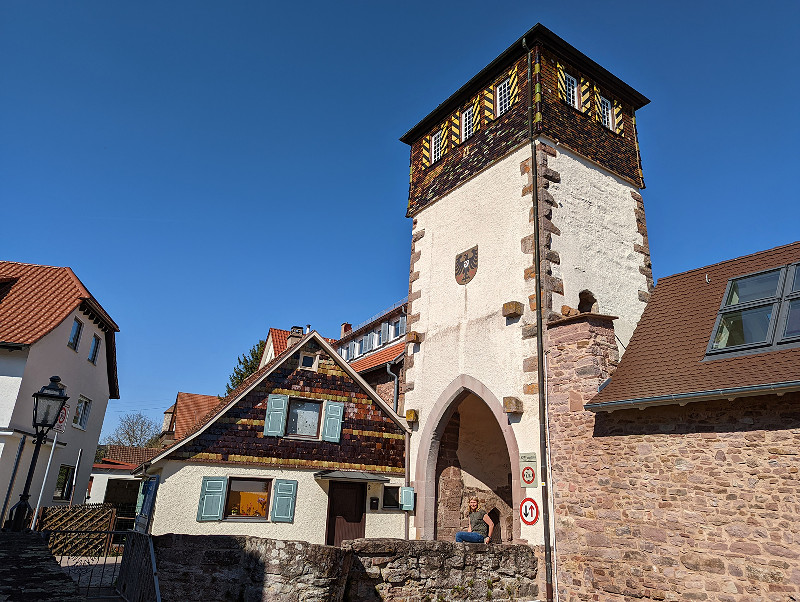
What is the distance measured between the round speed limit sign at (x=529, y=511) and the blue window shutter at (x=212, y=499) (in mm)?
6664

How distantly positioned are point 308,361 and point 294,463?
2581 millimetres

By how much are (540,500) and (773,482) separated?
3.99 meters

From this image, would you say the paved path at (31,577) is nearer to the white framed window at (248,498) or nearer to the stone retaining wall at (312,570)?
the stone retaining wall at (312,570)

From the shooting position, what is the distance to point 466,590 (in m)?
9.48

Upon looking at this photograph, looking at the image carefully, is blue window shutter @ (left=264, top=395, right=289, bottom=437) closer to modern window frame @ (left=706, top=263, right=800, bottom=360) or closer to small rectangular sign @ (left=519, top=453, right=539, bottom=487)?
small rectangular sign @ (left=519, top=453, right=539, bottom=487)

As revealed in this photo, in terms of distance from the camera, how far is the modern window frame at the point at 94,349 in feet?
70.2

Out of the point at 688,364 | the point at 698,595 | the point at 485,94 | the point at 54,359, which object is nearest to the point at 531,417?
the point at 688,364

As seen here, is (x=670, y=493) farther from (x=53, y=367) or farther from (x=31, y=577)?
(x=53, y=367)

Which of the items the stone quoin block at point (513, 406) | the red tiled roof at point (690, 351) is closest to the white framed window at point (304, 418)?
the stone quoin block at point (513, 406)

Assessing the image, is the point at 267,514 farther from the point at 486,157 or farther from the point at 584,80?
the point at 584,80

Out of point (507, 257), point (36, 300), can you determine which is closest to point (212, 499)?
point (507, 257)

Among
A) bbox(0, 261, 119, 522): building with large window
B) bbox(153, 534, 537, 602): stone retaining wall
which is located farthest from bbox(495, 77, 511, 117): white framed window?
bbox(0, 261, 119, 522): building with large window

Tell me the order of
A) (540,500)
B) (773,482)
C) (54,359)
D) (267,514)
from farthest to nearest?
(54,359), (267,514), (540,500), (773,482)

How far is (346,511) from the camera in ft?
45.9
